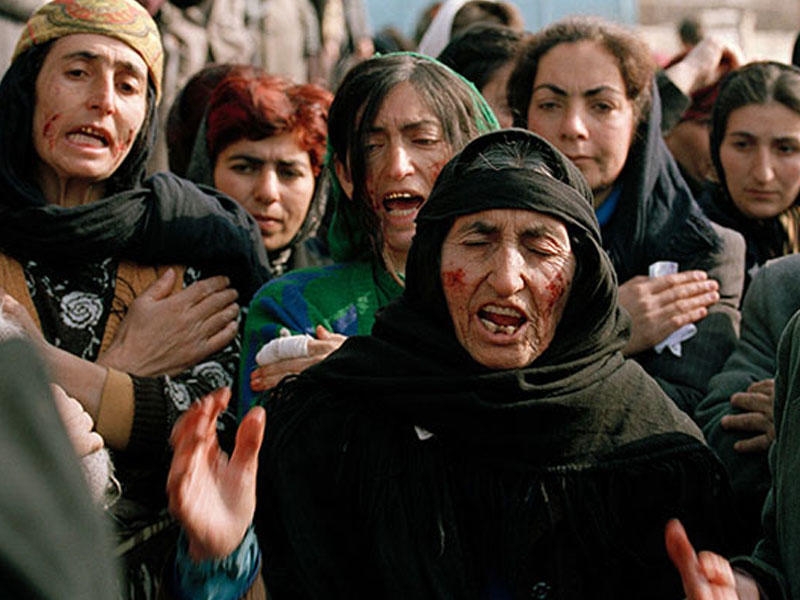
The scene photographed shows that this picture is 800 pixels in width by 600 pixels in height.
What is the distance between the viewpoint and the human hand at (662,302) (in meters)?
→ 3.55

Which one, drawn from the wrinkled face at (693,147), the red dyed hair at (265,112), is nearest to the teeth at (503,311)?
the red dyed hair at (265,112)

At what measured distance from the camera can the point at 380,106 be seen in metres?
3.51

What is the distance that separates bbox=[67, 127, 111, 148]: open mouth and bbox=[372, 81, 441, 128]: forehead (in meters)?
0.80

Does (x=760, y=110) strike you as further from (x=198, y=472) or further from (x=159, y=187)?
(x=198, y=472)

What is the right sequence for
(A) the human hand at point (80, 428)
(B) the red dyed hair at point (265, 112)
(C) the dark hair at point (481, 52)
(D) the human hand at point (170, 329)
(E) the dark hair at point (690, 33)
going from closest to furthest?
(A) the human hand at point (80, 428)
(D) the human hand at point (170, 329)
(B) the red dyed hair at point (265, 112)
(C) the dark hair at point (481, 52)
(E) the dark hair at point (690, 33)

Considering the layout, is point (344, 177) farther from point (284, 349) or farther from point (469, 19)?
point (469, 19)

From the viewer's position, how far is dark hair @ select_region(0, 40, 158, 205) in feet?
11.4

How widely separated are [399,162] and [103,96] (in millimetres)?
888

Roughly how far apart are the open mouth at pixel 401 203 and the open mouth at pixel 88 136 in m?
0.85

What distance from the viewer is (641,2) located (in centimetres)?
1452

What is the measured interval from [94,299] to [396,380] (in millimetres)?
1088

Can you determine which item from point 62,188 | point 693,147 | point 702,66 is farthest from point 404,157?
point 702,66

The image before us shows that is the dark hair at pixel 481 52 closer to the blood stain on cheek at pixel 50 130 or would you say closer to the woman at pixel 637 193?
the woman at pixel 637 193

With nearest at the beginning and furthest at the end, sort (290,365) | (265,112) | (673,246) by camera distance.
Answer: (290,365), (673,246), (265,112)
